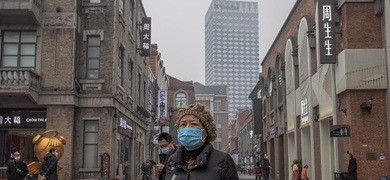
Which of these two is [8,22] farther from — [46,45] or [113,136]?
[113,136]

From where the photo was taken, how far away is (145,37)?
3381 centimetres

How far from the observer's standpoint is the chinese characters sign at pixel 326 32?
18.8m

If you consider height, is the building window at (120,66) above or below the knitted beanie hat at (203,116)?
above

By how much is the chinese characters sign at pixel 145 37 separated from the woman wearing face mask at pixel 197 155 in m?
30.0

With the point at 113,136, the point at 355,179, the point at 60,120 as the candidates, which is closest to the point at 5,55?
the point at 60,120

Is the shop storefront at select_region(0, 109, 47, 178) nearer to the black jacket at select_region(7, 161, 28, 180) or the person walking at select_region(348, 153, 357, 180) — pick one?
the black jacket at select_region(7, 161, 28, 180)

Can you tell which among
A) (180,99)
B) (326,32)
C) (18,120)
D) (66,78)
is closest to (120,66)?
(66,78)

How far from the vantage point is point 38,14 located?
2214cm

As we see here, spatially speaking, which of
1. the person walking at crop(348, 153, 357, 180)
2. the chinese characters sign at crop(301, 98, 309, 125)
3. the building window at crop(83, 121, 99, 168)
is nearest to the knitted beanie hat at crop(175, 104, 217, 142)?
the person walking at crop(348, 153, 357, 180)

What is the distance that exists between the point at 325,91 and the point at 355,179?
17.0 ft

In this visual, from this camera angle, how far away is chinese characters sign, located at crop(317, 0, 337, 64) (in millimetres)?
18750

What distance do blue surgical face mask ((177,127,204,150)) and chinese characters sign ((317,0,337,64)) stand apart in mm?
15829

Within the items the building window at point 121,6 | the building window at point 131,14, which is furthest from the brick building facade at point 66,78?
the building window at point 131,14

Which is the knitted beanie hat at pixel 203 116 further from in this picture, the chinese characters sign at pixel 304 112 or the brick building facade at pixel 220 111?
the brick building facade at pixel 220 111
